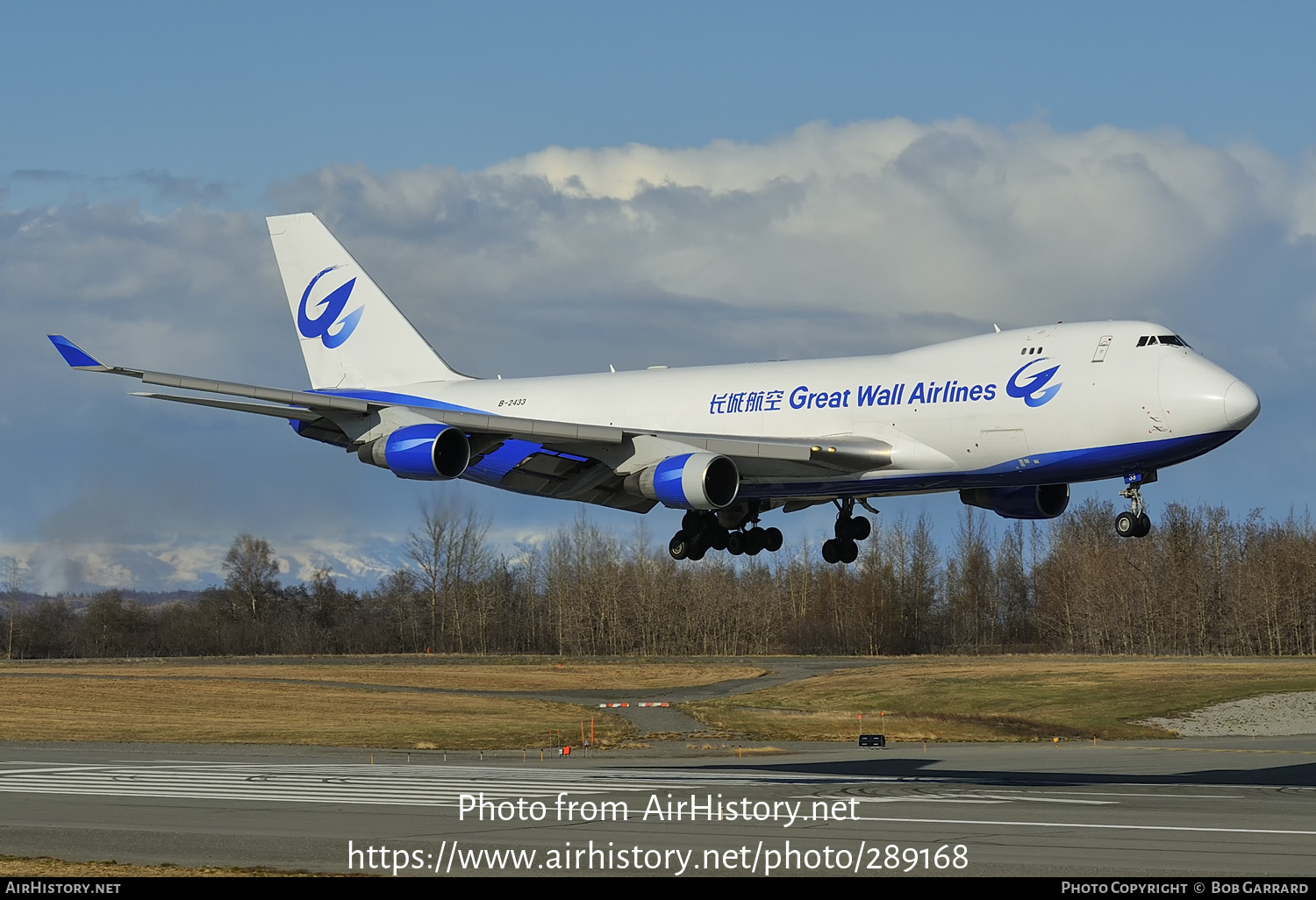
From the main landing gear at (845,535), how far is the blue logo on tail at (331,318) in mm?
20282

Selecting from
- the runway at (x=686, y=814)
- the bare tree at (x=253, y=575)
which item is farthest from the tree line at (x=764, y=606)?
the runway at (x=686, y=814)

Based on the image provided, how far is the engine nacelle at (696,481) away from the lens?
40.8 metres

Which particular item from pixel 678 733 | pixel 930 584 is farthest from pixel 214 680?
pixel 930 584

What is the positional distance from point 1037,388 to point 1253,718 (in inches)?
1428

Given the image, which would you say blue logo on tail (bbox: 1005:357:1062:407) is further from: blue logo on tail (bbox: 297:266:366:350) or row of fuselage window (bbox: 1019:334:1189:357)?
blue logo on tail (bbox: 297:266:366:350)

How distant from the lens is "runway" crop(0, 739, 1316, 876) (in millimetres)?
23156

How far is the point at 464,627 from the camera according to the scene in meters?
153

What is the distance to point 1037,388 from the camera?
3872 centimetres

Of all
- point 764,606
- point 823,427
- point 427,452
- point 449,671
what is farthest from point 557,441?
point 764,606

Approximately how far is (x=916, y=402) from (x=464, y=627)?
117062 millimetres

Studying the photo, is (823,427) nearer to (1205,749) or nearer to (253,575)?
(1205,749)

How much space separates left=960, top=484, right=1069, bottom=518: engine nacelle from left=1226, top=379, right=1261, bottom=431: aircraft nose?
7822mm

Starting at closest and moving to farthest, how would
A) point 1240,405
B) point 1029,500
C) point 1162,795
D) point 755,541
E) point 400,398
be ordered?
point 1162,795 → point 1240,405 → point 1029,500 → point 755,541 → point 400,398

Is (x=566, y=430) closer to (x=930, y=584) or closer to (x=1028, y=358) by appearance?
(x=1028, y=358)
